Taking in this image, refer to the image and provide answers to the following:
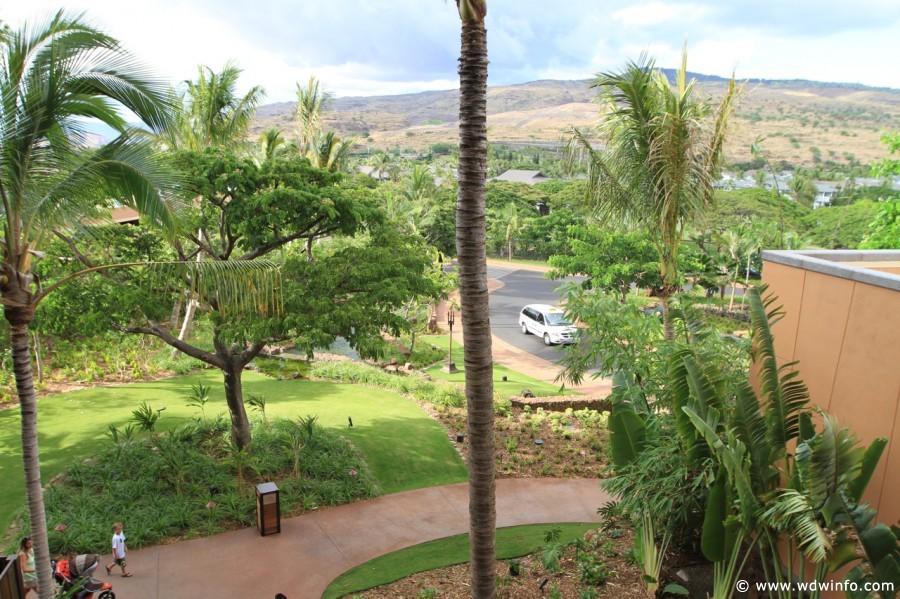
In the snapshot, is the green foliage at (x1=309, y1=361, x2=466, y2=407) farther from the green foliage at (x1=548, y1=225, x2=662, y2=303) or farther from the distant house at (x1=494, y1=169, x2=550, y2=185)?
the distant house at (x1=494, y1=169, x2=550, y2=185)

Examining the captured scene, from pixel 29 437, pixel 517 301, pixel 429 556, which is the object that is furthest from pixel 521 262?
pixel 29 437

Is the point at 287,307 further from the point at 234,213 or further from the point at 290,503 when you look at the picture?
the point at 290,503

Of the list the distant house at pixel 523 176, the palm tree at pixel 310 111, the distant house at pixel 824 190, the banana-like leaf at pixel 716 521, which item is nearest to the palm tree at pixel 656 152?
the banana-like leaf at pixel 716 521

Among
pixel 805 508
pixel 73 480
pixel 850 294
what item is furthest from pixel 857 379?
pixel 73 480

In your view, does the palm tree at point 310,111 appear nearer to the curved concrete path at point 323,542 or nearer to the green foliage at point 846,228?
the curved concrete path at point 323,542

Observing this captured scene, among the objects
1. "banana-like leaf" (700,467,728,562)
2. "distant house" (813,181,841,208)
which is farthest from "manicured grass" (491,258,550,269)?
"distant house" (813,181,841,208)

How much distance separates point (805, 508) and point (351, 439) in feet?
32.6

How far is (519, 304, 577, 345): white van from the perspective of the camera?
2564cm

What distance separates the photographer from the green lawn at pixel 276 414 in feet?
39.5

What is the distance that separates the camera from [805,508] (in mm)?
5121

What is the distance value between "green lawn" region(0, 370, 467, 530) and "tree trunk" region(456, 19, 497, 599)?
5915 mm

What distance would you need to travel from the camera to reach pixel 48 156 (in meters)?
6.27

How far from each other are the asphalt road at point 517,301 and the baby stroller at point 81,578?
13428 millimetres

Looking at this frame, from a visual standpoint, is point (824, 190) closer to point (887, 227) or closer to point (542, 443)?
point (887, 227)
